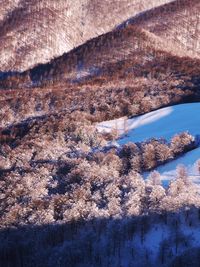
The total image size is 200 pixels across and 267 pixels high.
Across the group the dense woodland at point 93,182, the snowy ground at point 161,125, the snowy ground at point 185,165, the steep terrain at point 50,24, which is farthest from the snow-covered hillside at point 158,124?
the steep terrain at point 50,24

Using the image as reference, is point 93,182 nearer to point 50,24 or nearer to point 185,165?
point 185,165

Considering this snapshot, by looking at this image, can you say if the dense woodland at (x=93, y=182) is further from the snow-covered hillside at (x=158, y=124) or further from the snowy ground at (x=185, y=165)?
the snow-covered hillside at (x=158, y=124)

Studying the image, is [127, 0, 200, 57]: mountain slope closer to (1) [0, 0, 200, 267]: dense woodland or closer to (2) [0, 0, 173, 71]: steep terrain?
(2) [0, 0, 173, 71]: steep terrain

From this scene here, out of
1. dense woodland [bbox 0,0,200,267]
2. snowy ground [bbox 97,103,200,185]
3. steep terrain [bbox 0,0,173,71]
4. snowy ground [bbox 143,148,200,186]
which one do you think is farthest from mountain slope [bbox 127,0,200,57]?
snowy ground [bbox 143,148,200,186]

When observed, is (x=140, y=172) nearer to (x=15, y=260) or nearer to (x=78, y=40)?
(x=15, y=260)

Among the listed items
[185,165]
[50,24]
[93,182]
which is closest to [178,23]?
[50,24]

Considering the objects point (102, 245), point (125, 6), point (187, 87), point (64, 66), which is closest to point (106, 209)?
point (102, 245)
